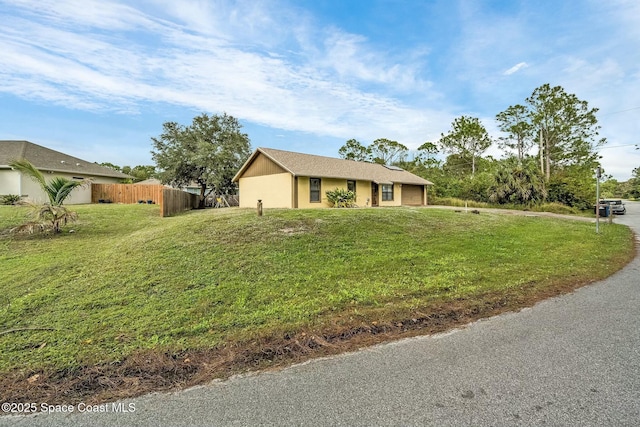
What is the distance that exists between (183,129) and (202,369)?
27938 mm

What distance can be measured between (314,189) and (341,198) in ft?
6.16

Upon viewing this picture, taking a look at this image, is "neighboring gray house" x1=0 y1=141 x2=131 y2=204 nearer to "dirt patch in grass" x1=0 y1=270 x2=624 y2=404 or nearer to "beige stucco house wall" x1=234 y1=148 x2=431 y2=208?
"beige stucco house wall" x1=234 y1=148 x2=431 y2=208

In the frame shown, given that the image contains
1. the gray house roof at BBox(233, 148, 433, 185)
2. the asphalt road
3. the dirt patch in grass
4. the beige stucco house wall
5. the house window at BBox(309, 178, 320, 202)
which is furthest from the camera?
the house window at BBox(309, 178, 320, 202)

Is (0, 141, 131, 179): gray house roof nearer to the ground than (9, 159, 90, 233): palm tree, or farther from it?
farther from it

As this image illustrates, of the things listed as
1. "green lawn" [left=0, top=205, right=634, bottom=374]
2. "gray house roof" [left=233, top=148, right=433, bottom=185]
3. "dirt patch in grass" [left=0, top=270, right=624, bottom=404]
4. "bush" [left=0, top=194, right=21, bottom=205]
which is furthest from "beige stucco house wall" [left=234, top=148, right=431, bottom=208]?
"dirt patch in grass" [left=0, top=270, right=624, bottom=404]

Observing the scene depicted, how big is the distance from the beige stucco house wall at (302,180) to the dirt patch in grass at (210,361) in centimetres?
1375

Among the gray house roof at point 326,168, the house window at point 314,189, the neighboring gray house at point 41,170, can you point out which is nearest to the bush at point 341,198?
the house window at point 314,189

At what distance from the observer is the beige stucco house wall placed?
17.5m

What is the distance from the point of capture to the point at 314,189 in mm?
18344

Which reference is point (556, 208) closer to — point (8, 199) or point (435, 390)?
point (435, 390)

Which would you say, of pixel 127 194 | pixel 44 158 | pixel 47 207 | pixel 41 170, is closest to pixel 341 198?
pixel 47 207

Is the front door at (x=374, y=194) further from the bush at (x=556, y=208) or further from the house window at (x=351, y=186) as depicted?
the bush at (x=556, y=208)

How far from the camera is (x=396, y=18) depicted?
1182 centimetres

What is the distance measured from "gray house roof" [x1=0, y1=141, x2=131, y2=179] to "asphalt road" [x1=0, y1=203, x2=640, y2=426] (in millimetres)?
24390
